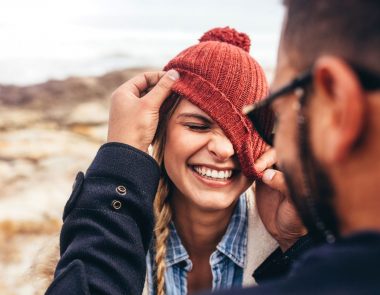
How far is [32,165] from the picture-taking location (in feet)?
30.2

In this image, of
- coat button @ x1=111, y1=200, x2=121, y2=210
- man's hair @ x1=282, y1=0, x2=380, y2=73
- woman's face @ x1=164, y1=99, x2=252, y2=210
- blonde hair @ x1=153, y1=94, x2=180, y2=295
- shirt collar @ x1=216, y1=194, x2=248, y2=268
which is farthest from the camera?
shirt collar @ x1=216, y1=194, x2=248, y2=268

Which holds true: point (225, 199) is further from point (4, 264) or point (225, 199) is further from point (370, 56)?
point (4, 264)

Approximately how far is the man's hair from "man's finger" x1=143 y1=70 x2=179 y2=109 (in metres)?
1.44

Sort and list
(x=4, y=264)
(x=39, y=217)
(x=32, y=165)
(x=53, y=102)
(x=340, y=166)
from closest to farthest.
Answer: (x=340, y=166) < (x=4, y=264) < (x=39, y=217) < (x=32, y=165) < (x=53, y=102)

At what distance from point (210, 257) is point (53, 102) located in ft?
30.7

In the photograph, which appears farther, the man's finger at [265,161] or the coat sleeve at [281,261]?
the man's finger at [265,161]

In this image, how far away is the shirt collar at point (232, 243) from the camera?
341 cm

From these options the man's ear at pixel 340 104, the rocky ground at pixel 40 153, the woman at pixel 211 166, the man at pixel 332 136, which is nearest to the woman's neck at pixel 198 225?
the woman at pixel 211 166

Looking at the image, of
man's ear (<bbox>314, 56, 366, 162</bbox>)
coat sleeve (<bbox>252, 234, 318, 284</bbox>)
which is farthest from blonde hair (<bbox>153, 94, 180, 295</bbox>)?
man's ear (<bbox>314, 56, 366, 162</bbox>)

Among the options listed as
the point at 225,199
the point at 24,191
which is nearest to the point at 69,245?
the point at 225,199

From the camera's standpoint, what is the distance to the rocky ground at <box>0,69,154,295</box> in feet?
23.8

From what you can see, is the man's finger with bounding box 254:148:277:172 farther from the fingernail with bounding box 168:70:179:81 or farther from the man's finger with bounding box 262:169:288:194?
the fingernail with bounding box 168:70:179:81

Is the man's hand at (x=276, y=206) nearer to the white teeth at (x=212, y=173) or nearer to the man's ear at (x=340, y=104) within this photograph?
the white teeth at (x=212, y=173)

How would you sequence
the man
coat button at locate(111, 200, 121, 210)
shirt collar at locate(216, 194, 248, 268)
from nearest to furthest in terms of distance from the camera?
the man
coat button at locate(111, 200, 121, 210)
shirt collar at locate(216, 194, 248, 268)
